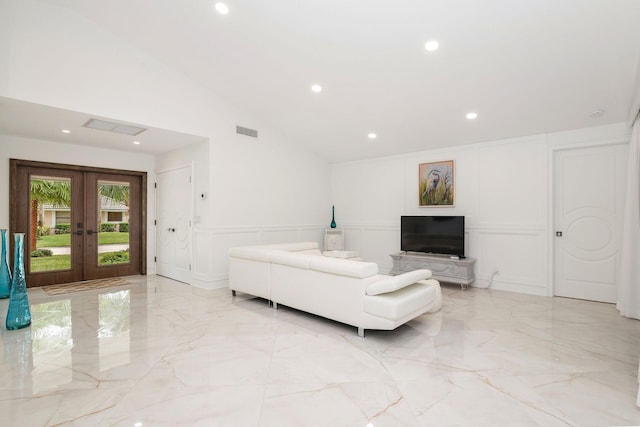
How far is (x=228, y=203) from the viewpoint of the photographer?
5.84m

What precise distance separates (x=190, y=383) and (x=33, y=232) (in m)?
5.14

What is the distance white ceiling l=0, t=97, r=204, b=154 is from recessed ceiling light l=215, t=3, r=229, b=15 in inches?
83.3

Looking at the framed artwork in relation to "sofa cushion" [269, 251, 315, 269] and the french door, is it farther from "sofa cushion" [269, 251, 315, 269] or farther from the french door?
the french door

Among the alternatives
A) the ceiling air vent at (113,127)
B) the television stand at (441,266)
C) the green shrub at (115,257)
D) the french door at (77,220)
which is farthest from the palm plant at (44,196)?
the television stand at (441,266)

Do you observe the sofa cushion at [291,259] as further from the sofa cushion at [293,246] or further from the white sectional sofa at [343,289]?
the sofa cushion at [293,246]

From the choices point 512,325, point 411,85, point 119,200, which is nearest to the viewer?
point 512,325

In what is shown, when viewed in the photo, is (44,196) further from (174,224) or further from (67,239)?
(174,224)

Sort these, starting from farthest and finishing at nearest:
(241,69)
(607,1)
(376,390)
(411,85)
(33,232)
Answer: (33,232) < (241,69) < (411,85) < (607,1) < (376,390)

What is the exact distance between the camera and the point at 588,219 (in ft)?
15.7

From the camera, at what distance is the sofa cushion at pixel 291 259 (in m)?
3.88

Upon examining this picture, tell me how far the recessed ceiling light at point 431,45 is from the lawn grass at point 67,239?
6460 mm

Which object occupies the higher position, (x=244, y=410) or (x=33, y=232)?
(x=33, y=232)

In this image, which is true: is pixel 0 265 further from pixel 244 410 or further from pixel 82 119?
pixel 244 410

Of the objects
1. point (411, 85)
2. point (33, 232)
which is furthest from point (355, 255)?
point (33, 232)
